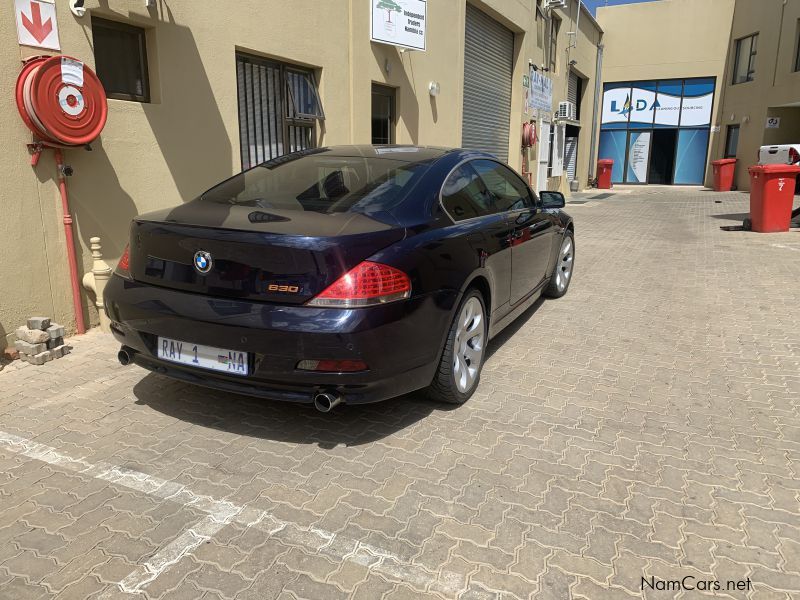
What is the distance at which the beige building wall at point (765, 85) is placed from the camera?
20.7 meters

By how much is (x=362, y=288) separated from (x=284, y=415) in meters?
1.16

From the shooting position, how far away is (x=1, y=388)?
4.11 meters

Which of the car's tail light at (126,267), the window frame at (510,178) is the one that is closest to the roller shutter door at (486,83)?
the window frame at (510,178)

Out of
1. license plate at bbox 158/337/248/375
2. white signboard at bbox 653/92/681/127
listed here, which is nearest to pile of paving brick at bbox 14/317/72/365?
license plate at bbox 158/337/248/375

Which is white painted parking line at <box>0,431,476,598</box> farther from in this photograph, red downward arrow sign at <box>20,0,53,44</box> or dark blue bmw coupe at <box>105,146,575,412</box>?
red downward arrow sign at <box>20,0,53,44</box>

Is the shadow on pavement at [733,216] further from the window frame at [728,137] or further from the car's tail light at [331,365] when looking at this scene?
the car's tail light at [331,365]

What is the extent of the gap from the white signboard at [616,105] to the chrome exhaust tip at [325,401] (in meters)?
27.5

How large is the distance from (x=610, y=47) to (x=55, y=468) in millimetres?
28559

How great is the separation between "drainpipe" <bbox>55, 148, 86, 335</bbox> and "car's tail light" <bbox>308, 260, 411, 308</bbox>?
2969mm

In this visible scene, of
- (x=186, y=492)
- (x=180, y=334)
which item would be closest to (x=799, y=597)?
(x=186, y=492)

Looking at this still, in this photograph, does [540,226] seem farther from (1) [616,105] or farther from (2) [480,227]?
(1) [616,105]

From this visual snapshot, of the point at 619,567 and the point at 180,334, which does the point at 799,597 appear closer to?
the point at 619,567

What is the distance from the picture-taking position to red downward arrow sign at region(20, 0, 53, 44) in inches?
175

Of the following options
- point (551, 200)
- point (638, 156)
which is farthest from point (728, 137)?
point (551, 200)
